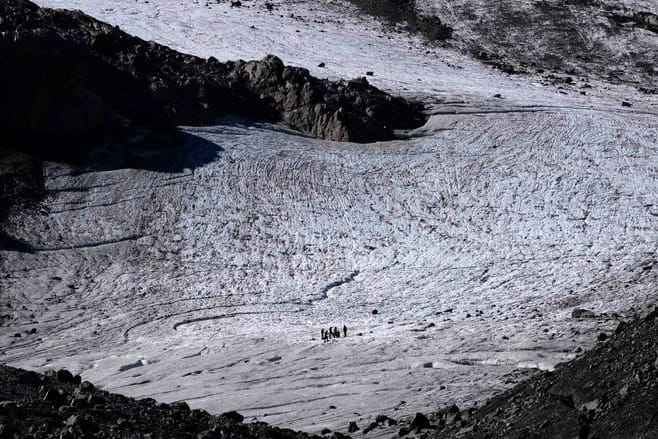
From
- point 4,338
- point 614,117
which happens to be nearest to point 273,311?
point 4,338

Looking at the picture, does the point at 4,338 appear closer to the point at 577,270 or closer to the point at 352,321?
the point at 352,321

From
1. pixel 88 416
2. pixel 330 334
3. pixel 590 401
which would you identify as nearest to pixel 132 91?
pixel 330 334

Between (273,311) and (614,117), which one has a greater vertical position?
(614,117)

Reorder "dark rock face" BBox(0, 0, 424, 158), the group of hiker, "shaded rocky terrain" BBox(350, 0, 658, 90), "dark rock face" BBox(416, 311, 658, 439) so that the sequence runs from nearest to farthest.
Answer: "dark rock face" BBox(416, 311, 658, 439)
the group of hiker
"dark rock face" BBox(0, 0, 424, 158)
"shaded rocky terrain" BBox(350, 0, 658, 90)

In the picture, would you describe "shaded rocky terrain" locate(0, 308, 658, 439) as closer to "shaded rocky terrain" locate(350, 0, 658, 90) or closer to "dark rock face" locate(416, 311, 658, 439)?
"dark rock face" locate(416, 311, 658, 439)

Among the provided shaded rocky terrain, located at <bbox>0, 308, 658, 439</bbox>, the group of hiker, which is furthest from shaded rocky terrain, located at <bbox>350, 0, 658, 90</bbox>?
shaded rocky terrain, located at <bbox>0, 308, 658, 439</bbox>

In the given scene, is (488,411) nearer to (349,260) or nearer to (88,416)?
Answer: (88,416)
